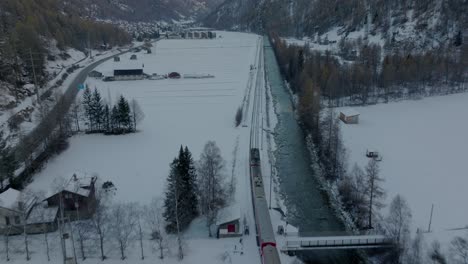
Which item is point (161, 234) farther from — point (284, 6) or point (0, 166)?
point (284, 6)

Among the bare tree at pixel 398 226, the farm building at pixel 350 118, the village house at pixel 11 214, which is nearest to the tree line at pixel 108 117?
the village house at pixel 11 214

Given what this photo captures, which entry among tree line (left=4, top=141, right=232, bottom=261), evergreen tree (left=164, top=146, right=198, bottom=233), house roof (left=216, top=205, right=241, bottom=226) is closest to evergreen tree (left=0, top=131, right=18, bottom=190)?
tree line (left=4, top=141, right=232, bottom=261)

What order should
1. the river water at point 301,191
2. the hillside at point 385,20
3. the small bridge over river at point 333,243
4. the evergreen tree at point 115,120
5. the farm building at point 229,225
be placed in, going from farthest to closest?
the hillside at point 385,20 → the evergreen tree at point 115,120 → the river water at point 301,191 → the farm building at point 229,225 → the small bridge over river at point 333,243

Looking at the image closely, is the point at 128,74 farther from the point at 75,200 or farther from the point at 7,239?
the point at 7,239

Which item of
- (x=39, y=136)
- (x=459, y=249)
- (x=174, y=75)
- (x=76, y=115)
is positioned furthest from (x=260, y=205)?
(x=174, y=75)

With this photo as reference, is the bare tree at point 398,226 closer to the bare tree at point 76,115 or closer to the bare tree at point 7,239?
the bare tree at point 7,239

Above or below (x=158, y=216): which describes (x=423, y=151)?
above
